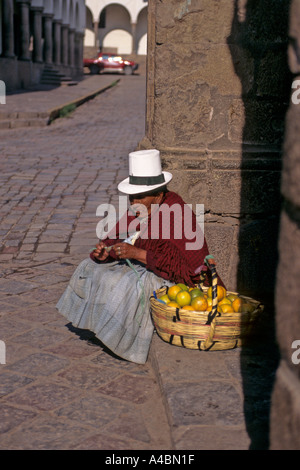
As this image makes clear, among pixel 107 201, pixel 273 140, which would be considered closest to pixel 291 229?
pixel 273 140

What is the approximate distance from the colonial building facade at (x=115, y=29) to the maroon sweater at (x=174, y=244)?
50.4 meters

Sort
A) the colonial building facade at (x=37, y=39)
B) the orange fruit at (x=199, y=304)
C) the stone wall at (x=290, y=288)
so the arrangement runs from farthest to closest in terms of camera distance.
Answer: the colonial building facade at (x=37, y=39)
the orange fruit at (x=199, y=304)
the stone wall at (x=290, y=288)

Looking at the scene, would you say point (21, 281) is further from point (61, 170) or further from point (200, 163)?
point (61, 170)

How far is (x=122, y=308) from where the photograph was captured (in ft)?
13.7

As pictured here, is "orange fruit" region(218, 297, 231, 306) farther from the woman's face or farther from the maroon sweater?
the woman's face

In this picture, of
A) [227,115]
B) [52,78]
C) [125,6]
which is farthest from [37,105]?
[125,6]

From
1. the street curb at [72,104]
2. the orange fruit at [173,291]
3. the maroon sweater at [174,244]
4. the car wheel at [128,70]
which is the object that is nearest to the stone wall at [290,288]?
the orange fruit at [173,291]

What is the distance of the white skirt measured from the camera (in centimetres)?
417

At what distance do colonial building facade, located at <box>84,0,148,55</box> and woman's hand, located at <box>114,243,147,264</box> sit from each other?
50447 millimetres

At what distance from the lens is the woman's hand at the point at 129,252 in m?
4.18

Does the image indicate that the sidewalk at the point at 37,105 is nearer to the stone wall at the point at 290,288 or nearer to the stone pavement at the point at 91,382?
the stone pavement at the point at 91,382

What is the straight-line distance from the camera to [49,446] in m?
3.25

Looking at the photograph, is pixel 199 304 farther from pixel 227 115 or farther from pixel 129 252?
pixel 227 115

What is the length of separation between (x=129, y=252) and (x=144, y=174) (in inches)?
19.7
